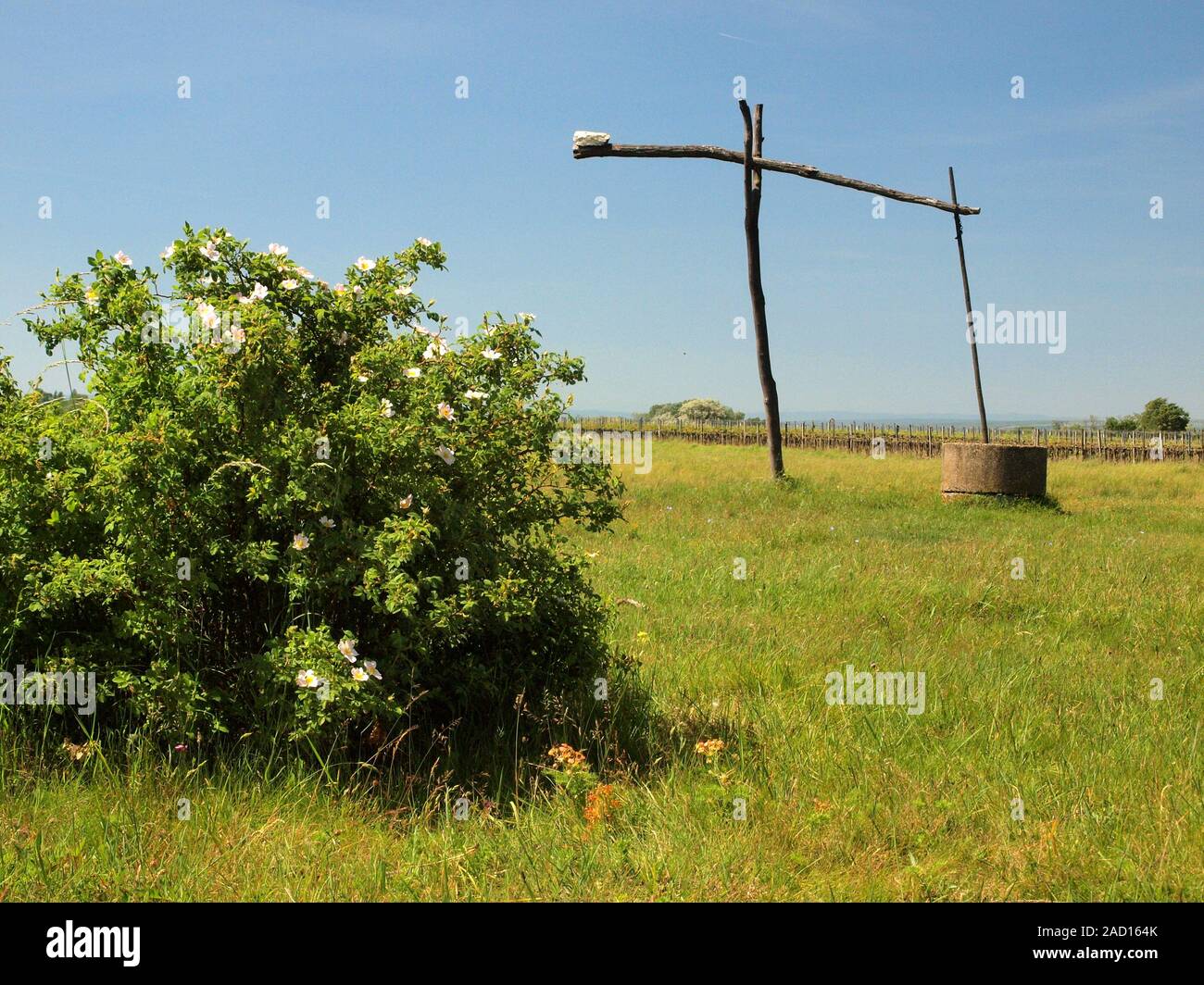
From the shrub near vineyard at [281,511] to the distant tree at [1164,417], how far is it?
235 ft

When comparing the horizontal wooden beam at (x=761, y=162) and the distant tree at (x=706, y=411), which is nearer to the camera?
the horizontal wooden beam at (x=761, y=162)

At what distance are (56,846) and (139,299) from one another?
2.30m

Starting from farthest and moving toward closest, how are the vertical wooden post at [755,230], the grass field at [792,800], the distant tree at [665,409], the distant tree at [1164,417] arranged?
1. the distant tree at [665,409]
2. the distant tree at [1164,417]
3. the vertical wooden post at [755,230]
4. the grass field at [792,800]

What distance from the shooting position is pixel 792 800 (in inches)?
157

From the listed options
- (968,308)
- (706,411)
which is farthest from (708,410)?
(968,308)

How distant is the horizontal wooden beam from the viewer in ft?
57.0

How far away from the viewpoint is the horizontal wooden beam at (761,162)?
17378mm

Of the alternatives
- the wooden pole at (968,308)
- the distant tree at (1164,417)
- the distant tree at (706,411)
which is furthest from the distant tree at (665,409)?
the wooden pole at (968,308)

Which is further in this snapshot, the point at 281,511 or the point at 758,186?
the point at 758,186

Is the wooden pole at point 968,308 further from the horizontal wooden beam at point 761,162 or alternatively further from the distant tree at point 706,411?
the distant tree at point 706,411

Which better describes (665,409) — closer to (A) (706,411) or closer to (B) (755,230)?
(A) (706,411)

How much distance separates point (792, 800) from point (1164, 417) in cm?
7329

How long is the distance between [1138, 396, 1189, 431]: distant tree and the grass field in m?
67.8

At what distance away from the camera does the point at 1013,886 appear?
133 inches
